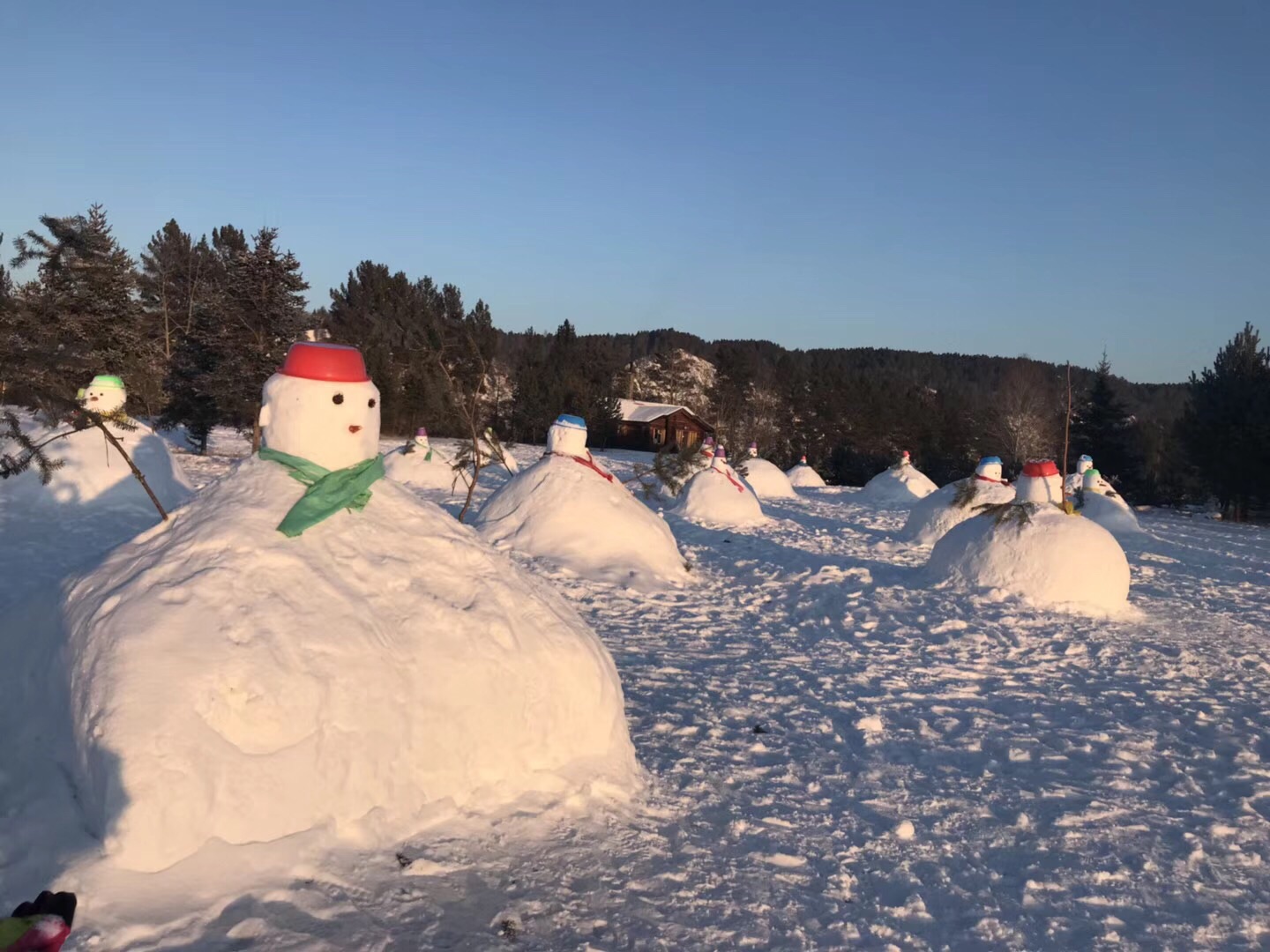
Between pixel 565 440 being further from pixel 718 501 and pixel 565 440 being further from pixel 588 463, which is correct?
pixel 718 501

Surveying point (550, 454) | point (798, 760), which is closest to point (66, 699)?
point (798, 760)

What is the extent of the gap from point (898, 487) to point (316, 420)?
24625 millimetres

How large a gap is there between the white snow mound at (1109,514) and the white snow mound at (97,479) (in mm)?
19961

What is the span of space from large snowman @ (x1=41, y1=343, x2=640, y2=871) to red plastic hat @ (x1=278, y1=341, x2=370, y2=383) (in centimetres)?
1

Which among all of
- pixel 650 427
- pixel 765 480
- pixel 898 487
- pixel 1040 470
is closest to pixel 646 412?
pixel 650 427

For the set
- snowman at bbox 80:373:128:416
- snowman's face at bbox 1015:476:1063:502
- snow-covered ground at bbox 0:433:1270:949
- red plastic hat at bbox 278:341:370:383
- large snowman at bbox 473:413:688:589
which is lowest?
snow-covered ground at bbox 0:433:1270:949

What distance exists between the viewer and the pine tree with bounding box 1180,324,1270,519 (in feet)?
89.3

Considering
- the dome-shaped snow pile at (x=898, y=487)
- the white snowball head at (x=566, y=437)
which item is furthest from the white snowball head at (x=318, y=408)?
the dome-shaped snow pile at (x=898, y=487)

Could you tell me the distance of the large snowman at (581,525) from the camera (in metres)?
10.9

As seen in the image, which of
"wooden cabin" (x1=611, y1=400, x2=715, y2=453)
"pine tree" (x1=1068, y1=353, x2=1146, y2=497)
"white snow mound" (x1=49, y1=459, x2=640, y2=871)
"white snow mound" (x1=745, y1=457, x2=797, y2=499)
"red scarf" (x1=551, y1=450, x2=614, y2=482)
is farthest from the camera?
"wooden cabin" (x1=611, y1=400, x2=715, y2=453)

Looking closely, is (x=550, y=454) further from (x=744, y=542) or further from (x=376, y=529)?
(x=376, y=529)

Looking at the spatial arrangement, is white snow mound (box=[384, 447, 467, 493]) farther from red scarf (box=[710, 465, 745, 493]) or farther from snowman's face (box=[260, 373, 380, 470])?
snowman's face (box=[260, 373, 380, 470])

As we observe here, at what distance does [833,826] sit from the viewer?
4391mm

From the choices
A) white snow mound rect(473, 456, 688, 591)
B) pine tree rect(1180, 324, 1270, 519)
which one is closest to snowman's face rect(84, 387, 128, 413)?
white snow mound rect(473, 456, 688, 591)
